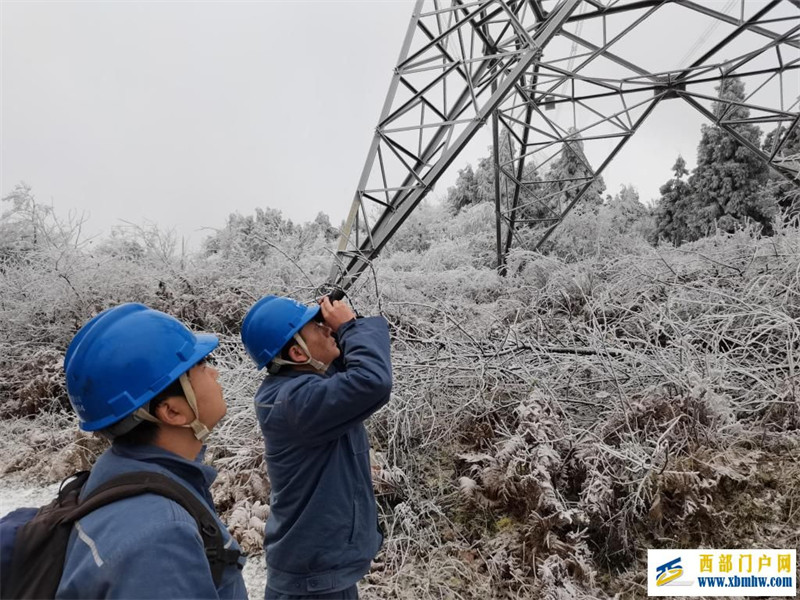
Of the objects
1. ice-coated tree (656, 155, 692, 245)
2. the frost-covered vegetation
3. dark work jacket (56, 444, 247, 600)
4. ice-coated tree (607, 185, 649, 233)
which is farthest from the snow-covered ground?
ice-coated tree (656, 155, 692, 245)

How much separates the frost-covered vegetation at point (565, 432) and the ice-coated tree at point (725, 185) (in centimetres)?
1452

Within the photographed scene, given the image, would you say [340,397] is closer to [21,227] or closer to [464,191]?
[21,227]

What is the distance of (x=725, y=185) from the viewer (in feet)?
61.1

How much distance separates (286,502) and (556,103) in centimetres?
864

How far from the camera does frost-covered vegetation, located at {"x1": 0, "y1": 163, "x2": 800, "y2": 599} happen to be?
2.92 metres

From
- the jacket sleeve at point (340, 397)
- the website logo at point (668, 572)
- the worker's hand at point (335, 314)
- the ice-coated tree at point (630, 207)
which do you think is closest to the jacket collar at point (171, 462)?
the jacket sleeve at point (340, 397)

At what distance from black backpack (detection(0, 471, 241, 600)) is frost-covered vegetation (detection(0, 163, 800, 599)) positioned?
2.29 m

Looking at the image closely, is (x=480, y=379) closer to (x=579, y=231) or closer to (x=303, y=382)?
(x=303, y=382)

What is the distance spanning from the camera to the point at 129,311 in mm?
1451

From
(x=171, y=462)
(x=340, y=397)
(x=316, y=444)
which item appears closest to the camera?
(x=171, y=462)

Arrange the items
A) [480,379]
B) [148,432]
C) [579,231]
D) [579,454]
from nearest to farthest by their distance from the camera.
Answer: [148,432], [579,454], [480,379], [579,231]

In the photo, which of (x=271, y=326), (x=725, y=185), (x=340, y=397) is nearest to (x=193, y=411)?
(x=340, y=397)

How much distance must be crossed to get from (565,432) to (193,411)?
2.89 meters

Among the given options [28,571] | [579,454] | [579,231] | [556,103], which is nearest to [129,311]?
[28,571]
